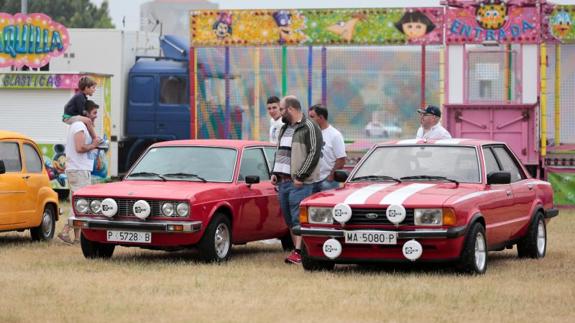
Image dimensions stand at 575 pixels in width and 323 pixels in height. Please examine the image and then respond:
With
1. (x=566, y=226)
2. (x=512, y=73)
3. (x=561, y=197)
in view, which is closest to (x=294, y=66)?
(x=512, y=73)

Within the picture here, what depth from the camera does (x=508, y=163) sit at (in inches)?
535

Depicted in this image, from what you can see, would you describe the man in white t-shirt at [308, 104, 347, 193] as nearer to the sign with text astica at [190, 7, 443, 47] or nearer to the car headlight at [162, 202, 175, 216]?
the car headlight at [162, 202, 175, 216]

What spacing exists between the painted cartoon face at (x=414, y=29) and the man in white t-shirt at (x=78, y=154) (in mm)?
9417

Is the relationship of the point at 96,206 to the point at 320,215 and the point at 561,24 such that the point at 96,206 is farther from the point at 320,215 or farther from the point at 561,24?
the point at 561,24

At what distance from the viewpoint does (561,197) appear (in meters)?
22.5

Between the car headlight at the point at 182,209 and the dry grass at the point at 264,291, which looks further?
the car headlight at the point at 182,209

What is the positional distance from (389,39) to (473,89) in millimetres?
1750

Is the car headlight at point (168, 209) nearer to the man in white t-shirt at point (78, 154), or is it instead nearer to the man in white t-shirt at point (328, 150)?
the man in white t-shirt at point (328, 150)

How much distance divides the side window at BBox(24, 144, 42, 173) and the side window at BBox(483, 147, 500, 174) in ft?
18.8

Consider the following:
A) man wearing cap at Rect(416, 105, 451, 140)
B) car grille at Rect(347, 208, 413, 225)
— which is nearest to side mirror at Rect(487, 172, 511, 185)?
car grille at Rect(347, 208, 413, 225)

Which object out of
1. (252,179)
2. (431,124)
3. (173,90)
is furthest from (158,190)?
(173,90)

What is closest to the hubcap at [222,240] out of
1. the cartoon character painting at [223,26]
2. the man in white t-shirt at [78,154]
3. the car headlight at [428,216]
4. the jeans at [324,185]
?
the jeans at [324,185]

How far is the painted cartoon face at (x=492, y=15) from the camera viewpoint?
23.0 metres

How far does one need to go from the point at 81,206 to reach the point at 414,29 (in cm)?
1157
